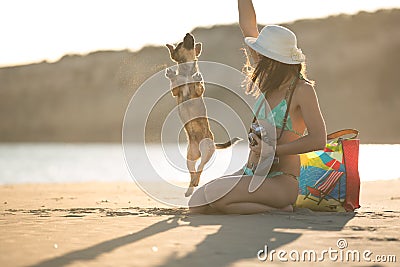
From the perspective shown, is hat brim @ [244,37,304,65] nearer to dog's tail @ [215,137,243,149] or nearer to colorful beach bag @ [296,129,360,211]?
colorful beach bag @ [296,129,360,211]

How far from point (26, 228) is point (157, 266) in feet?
6.27

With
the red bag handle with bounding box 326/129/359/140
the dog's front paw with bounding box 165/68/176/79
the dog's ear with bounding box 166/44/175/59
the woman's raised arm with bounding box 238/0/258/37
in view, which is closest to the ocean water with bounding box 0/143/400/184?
the dog's front paw with bounding box 165/68/176/79

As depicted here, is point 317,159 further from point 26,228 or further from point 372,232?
point 26,228

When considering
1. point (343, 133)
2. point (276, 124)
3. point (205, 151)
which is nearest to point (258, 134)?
point (276, 124)

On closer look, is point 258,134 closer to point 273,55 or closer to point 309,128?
point 309,128

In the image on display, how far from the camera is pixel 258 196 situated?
623 cm

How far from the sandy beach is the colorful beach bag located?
0.24 metres

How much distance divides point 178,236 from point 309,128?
1764mm

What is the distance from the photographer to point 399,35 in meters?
89.2

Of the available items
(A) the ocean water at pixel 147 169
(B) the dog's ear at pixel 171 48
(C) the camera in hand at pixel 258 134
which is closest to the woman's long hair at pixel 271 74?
(C) the camera in hand at pixel 258 134

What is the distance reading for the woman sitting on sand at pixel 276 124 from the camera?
6.14 meters

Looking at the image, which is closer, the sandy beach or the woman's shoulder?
the sandy beach

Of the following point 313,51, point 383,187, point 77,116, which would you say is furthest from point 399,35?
point 383,187

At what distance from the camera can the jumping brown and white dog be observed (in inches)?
309
